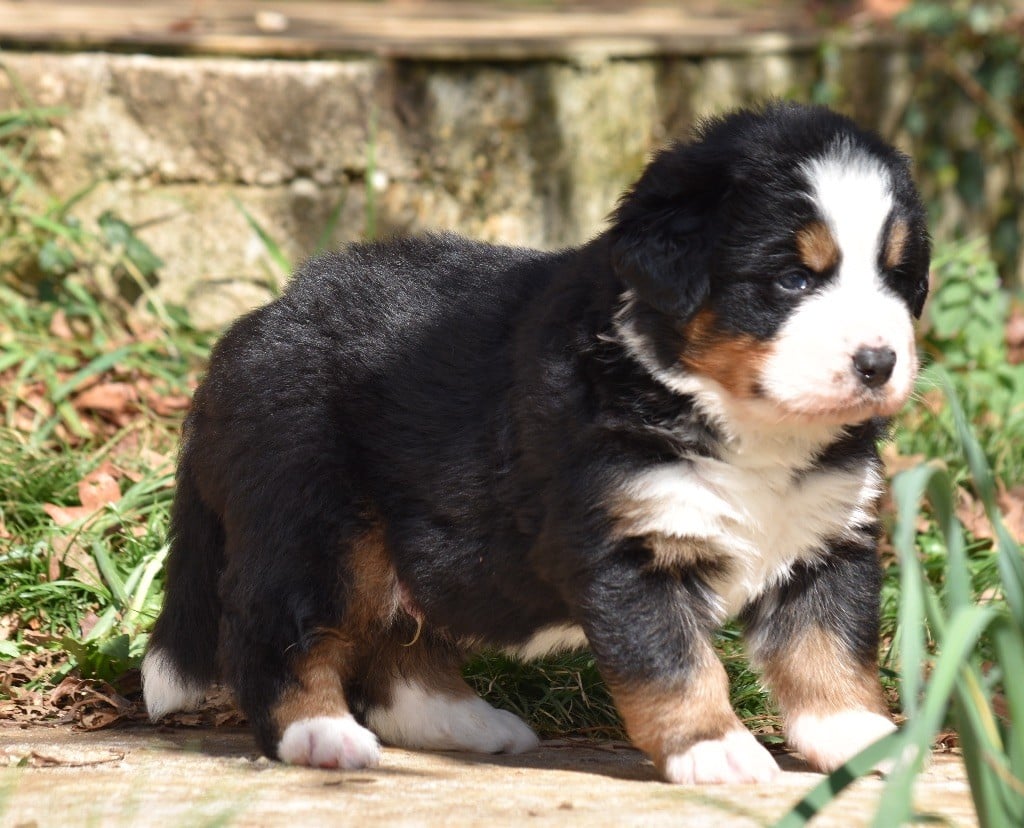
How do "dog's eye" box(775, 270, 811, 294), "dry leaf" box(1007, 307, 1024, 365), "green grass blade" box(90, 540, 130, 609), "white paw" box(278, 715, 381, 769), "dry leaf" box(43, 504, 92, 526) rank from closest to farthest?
1. "dog's eye" box(775, 270, 811, 294)
2. "white paw" box(278, 715, 381, 769)
3. "green grass blade" box(90, 540, 130, 609)
4. "dry leaf" box(43, 504, 92, 526)
5. "dry leaf" box(1007, 307, 1024, 365)

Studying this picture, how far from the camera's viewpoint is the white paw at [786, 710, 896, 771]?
10.5 feet

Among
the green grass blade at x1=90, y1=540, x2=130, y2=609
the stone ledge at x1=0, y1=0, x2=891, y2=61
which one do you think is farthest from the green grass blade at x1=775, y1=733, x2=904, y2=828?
the stone ledge at x1=0, y1=0, x2=891, y2=61

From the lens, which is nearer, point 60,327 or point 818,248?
point 818,248

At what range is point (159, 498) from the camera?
4.88m

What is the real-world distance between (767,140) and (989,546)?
232 cm

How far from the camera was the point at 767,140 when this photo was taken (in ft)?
10.4

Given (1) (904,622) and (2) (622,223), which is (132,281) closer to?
(2) (622,223)

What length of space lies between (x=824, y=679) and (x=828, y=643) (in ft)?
0.26

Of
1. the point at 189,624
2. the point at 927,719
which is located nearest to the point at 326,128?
the point at 189,624

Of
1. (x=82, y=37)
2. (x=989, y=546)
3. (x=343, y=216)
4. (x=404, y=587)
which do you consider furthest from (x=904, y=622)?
(x=82, y=37)

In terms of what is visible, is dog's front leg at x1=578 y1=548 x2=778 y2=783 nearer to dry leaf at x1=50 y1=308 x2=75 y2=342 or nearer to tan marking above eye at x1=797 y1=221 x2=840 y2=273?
tan marking above eye at x1=797 y1=221 x2=840 y2=273

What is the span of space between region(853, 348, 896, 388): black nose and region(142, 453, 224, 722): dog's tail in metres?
1.71

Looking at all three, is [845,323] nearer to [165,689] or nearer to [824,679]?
[824,679]

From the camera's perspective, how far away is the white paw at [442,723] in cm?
372
